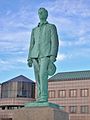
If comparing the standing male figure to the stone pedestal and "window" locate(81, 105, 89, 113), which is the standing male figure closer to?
the stone pedestal

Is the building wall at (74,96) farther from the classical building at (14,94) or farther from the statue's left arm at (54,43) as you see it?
the statue's left arm at (54,43)

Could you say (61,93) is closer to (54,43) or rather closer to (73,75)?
(73,75)

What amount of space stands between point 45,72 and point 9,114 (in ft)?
261

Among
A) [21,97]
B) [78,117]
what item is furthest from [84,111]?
[21,97]

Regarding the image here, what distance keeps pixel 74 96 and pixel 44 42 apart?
247ft

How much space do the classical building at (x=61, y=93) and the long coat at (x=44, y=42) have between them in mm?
70148

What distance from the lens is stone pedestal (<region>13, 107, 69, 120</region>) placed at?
1217cm

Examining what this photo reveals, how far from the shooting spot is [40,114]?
12312 millimetres

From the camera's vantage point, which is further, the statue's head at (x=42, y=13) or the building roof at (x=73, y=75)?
the building roof at (x=73, y=75)

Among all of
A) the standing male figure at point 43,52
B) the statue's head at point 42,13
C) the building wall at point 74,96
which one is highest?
the statue's head at point 42,13

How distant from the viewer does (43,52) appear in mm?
13180

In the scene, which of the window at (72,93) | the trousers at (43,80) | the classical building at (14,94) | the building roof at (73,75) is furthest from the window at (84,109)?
the trousers at (43,80)

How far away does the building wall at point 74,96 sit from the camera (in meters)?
85.5

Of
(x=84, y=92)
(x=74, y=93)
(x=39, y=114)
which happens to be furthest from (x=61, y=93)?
(x=39, y=114)
